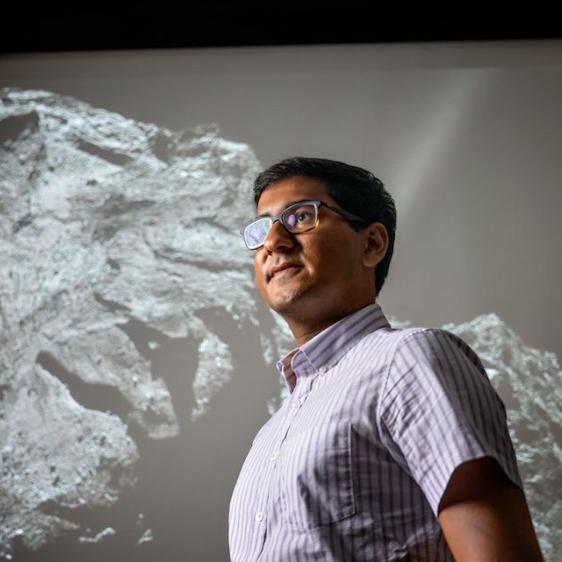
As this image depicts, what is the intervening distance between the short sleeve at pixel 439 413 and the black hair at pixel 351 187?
0.37m

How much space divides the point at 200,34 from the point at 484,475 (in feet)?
8.28

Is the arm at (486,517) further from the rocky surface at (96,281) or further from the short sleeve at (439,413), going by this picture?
the rocky surface at (96,281)

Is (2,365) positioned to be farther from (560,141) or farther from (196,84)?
(560,141)

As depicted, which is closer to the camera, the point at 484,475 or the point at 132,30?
the point at 484,475

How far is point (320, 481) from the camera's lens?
79cm

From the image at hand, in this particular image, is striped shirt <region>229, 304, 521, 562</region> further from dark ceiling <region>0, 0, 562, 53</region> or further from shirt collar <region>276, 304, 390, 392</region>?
dark ceiling <region>0, 0, 562, 53</region>

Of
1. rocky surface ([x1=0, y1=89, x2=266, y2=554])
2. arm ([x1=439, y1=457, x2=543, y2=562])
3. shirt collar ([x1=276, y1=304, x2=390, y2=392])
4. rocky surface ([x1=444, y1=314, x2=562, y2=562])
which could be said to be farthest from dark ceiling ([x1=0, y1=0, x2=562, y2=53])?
arm ([x1=439, y1=457, x2=543, y2=562])

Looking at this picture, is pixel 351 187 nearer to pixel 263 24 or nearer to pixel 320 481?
pixel 320 481

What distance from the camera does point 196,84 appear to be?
288 centimetres

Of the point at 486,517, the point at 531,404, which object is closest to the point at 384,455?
the point at 486,517

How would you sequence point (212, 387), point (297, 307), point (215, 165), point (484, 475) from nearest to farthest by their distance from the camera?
point (484, 475)
point (297, 307)
point (212, 387)
point (215, 165)

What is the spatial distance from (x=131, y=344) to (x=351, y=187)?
1594mm

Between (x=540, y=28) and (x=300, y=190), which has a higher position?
(x=540, y=28)

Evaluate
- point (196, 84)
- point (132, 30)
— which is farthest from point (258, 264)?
point (132, 30)
